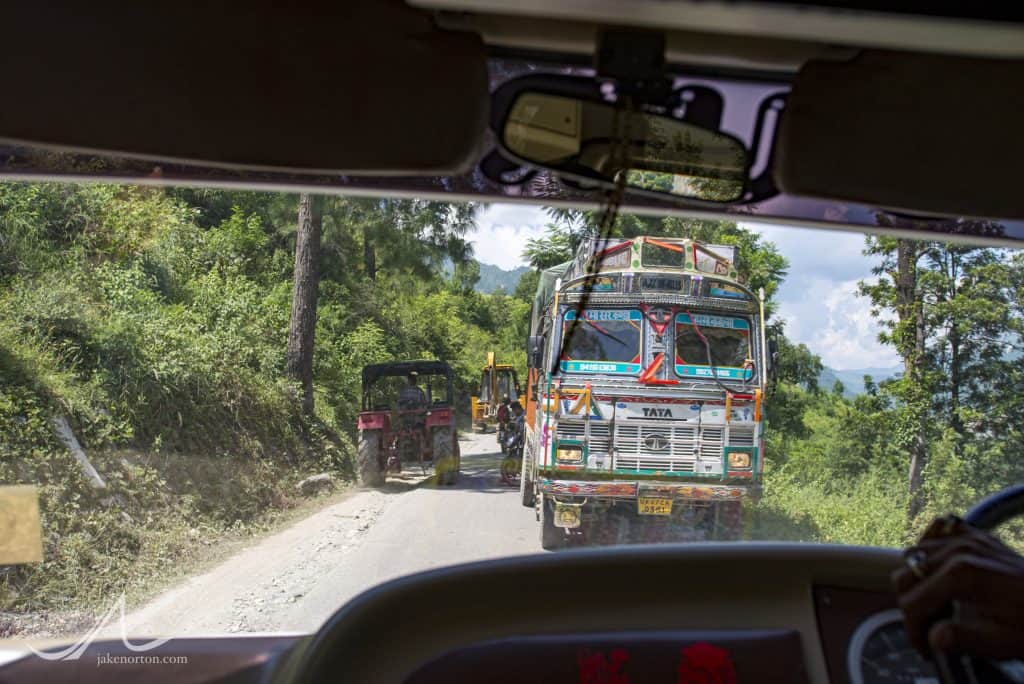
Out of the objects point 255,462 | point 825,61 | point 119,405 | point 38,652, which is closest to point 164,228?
point 119,405

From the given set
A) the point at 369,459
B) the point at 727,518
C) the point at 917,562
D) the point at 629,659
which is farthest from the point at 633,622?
the point at 369,459

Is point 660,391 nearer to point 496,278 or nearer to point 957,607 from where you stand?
point 496,278

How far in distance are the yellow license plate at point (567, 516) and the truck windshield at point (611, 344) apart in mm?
1470

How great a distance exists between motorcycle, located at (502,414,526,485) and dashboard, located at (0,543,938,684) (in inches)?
356

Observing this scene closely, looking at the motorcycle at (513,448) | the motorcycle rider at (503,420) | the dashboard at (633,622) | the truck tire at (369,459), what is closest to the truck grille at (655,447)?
the motorcycle at (513,448)

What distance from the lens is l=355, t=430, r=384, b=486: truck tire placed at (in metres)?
9.12

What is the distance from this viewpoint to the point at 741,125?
1.48m

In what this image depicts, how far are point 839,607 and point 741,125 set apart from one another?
3.19ft

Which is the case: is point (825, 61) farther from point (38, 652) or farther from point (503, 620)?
point (38, 652)

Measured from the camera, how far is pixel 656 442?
8398 millimetres

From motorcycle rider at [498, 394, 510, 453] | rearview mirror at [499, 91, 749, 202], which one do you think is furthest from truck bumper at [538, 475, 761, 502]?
rearview mirror at [499, 91, 749, 202]

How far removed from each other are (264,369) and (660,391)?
15.5ft

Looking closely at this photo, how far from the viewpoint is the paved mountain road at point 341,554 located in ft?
16.8

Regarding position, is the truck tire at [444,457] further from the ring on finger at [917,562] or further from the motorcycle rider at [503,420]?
the ring on finger at [917,562]
